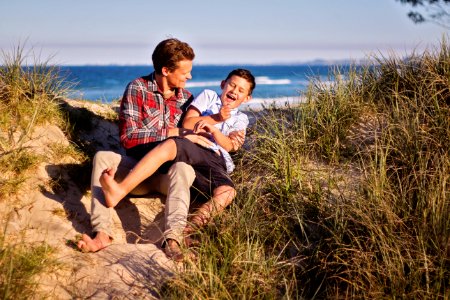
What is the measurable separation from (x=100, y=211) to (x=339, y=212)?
171 centimetres

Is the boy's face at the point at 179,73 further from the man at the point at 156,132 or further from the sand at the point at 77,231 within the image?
the sand at the point at 77,231

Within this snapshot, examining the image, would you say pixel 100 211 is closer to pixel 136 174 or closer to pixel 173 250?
pixel 136 174

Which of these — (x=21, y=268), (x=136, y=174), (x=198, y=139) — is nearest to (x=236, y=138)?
(x=198, y=139)

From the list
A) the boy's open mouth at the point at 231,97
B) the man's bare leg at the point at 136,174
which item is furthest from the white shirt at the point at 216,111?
the man's bare leg at the point at 136,174

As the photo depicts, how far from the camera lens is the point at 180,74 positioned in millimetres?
4844

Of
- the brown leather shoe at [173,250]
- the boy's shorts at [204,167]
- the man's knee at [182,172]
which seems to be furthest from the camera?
the boy's shorts at [204,167]

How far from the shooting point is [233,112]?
5.22 meters

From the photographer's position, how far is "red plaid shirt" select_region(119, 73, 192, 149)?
4680 mm

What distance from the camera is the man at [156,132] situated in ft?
13.7

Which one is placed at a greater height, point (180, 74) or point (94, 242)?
point (180, 74)

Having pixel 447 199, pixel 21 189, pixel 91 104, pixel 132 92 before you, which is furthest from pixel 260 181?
pixel 91 104

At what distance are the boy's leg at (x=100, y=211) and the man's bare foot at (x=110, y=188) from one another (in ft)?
0.37

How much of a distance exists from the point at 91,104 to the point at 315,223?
349 cm

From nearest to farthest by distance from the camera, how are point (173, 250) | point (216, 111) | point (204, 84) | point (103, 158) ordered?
point (173, 250) < point (103, 158) < point (216, 111) < point (204, 84)
